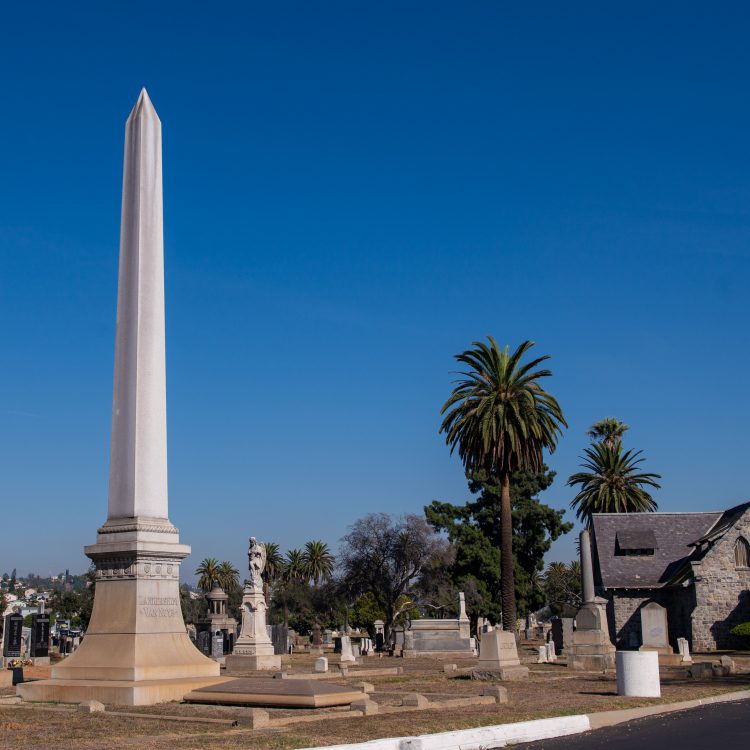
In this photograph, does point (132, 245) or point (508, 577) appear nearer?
point (132, 245)

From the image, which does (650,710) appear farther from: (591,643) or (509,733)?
(591,643)

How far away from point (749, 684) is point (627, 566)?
31.2m

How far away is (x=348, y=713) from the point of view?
1414cm

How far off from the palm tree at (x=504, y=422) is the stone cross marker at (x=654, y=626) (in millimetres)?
7731

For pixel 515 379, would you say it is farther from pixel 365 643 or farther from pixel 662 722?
pixel 662 722

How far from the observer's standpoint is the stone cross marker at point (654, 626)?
37.1 metres

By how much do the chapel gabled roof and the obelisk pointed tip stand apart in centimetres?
3883

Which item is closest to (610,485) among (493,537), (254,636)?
(493,537)

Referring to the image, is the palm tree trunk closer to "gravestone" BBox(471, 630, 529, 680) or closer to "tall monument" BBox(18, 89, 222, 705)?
"gravestone" BBox(471, 630, 529, 680)

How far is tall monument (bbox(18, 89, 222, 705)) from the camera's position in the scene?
16.3 metres

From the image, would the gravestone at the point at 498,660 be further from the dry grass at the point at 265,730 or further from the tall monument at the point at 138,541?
the tall monument at the point at 138,541

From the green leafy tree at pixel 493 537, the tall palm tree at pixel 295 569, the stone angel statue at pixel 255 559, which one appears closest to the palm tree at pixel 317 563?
the tall palm tree at pixel 295 569

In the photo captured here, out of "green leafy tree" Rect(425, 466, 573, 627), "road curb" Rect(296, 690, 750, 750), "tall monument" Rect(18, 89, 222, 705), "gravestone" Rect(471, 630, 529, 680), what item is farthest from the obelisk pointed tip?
"green leafy tree" Rect(425, 466, 573, 627)

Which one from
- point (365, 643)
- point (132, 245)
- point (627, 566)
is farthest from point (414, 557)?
point (132, 245)
